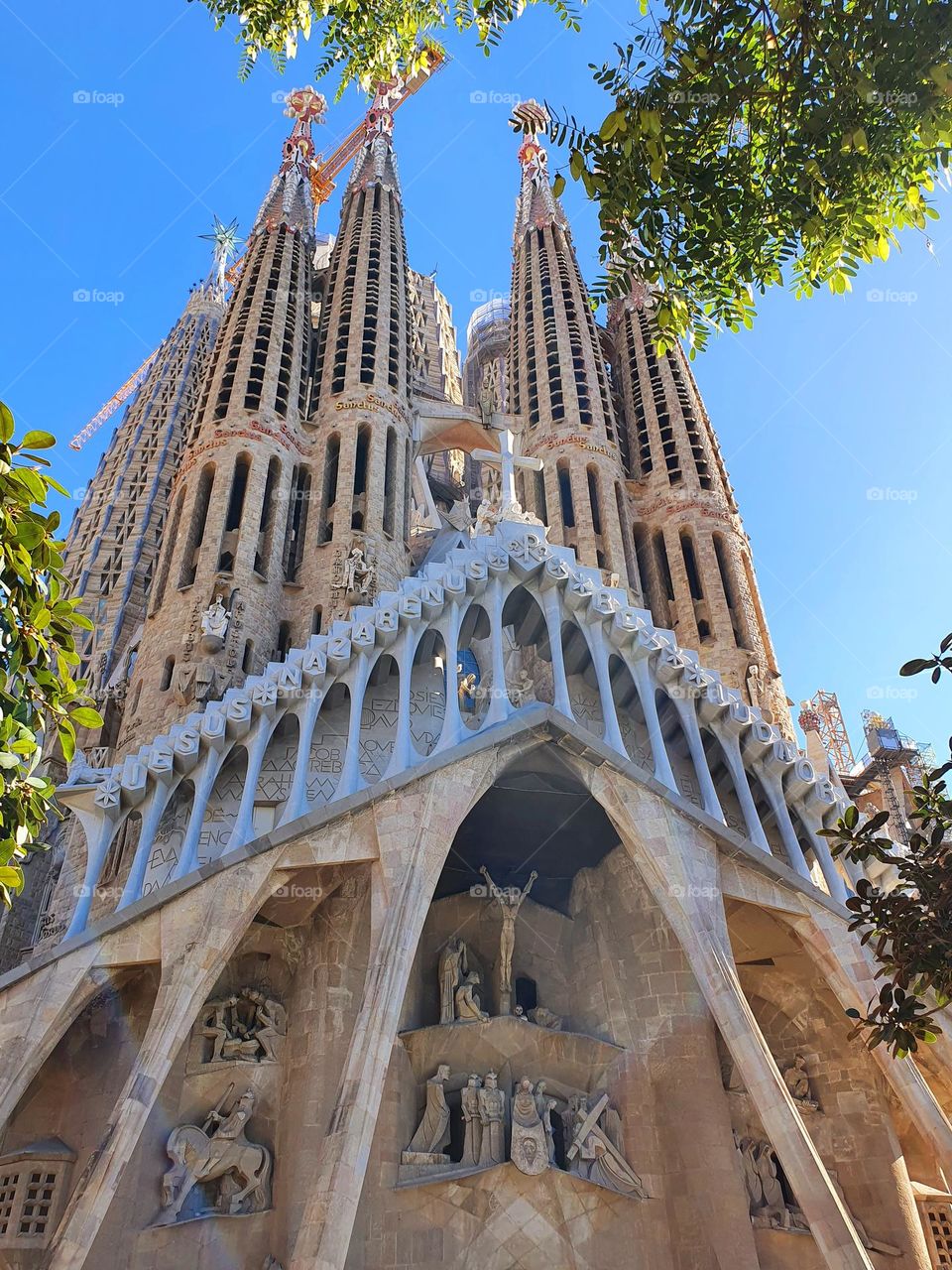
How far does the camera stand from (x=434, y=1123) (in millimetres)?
13109

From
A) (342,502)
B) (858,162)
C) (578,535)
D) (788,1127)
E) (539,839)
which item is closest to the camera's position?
(858,162)

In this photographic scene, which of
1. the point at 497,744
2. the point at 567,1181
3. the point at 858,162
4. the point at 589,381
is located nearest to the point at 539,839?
the point at 497,744

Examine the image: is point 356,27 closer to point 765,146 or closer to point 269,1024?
point 765,146

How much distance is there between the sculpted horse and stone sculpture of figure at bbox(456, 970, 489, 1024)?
2823mm

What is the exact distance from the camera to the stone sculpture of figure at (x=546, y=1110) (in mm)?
13055

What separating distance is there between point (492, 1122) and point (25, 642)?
10.0 m

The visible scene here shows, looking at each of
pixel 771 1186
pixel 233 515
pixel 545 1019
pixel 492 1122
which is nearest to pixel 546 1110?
pixel 492 1122

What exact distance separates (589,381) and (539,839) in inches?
599

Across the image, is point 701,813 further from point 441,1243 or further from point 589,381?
point 589,381

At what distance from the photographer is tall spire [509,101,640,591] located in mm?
24297

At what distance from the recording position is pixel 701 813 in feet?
45.7

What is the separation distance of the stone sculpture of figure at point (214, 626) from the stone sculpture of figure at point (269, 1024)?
6.04 metres

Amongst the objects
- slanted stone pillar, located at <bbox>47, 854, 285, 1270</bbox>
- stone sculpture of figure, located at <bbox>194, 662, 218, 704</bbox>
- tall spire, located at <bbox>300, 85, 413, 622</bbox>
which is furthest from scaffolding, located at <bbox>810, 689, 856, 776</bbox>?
slanted stone pillar, located at <bbox>47, 854, 285, 1270</bbox>
